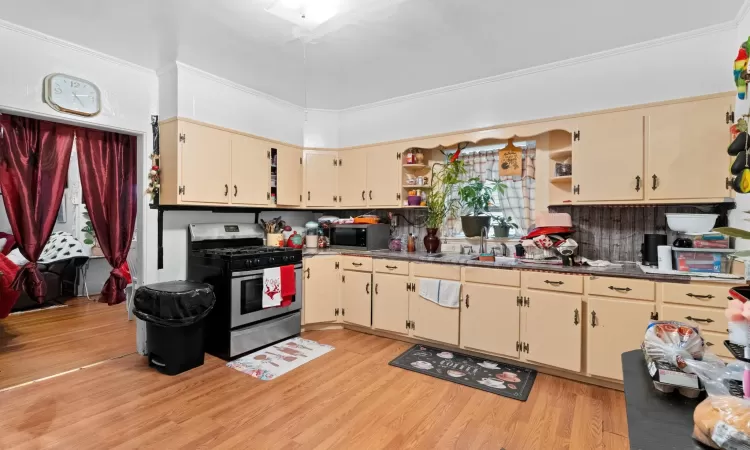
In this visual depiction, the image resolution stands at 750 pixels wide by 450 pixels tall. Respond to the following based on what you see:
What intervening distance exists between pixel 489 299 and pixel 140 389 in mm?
2910

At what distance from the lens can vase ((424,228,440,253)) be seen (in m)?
4.08

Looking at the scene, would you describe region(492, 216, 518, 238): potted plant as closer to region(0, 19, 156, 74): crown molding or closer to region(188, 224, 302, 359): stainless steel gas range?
region(188, 224, 302, 359): stainless steel gas range

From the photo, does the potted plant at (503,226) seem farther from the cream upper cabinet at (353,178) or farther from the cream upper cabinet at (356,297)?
the cream upper cabinet at (353,178)

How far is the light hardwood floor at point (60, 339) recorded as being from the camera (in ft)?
10.2

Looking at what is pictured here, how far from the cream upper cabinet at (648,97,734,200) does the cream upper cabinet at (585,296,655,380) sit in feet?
2.97

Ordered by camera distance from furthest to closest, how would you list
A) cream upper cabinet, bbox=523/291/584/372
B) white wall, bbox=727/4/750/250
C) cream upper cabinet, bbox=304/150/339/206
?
1. cream upper cabinet, bbox=304/150/339/206
2. cream upper cabinet, bbox=523/291/584/372
3. white wall, bbox=727/4/750/250

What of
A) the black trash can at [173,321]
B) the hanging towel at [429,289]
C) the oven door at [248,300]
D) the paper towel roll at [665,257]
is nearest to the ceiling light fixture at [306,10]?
the oven door at [248,300]

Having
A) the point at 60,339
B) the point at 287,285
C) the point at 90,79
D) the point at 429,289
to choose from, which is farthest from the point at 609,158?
the point at 60,339

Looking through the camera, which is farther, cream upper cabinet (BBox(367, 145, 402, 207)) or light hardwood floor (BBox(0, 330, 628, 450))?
cream upper cabinet (BBox(367, 145, 402, 207))

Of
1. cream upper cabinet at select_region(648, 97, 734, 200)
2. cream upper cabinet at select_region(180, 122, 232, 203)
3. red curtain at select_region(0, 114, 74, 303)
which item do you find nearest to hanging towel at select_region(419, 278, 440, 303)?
cream upper cabinet at select_region(648, 97, 734, 200)

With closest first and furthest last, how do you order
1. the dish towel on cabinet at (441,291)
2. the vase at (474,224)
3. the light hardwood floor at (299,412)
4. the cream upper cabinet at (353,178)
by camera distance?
the light hardwood floor at (299,412), the dish towel on cabinet at (441,291), the vase at (474,224), the cream upper cabinet at (353,178)

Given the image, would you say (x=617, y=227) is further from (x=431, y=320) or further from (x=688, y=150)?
(x=431, y=320)

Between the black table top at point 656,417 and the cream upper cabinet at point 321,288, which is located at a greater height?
the black table top at point 656,417

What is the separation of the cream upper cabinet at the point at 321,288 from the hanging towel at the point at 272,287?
42 centimetres
